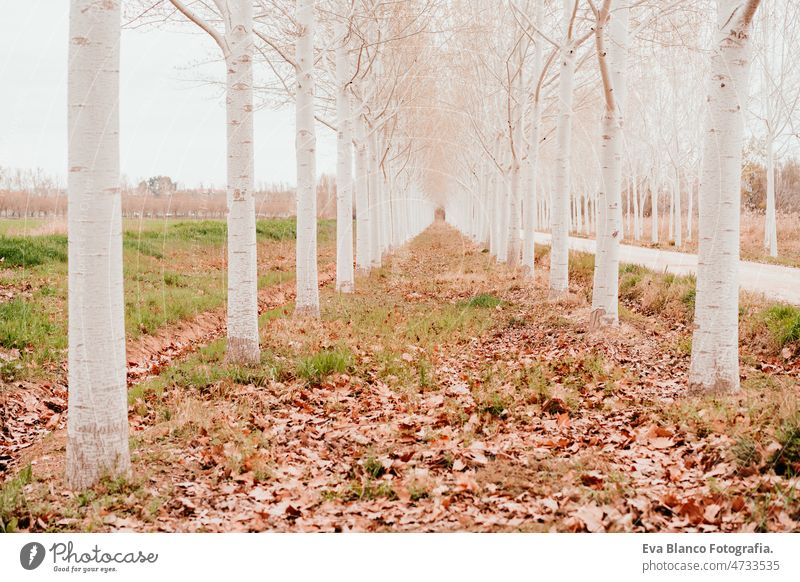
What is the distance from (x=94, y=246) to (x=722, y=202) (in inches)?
188

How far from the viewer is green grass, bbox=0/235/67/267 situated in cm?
1206

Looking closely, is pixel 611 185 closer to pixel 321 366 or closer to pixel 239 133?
pixel 321 366

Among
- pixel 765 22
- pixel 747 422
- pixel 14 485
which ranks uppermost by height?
pixel 765 22

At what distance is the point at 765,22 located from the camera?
56.7 ft

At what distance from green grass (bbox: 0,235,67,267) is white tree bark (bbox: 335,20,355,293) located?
5662 mm

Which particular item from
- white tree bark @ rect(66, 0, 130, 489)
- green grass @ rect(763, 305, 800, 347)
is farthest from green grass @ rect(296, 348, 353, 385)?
green grass @ rect(763, 305, 800, 347)

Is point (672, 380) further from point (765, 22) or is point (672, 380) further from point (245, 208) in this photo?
point (765, 22)

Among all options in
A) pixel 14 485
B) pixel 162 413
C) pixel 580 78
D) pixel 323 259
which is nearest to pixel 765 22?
pixel 580 78

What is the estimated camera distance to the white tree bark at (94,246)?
3826mm

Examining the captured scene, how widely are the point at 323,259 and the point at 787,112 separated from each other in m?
16.3

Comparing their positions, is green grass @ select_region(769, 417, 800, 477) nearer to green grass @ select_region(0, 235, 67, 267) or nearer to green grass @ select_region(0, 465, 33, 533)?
green grass @ select_region(0, 465, 33, 533)

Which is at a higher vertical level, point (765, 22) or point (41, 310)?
point (765, 22)

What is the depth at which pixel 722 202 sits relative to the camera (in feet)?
17.0
